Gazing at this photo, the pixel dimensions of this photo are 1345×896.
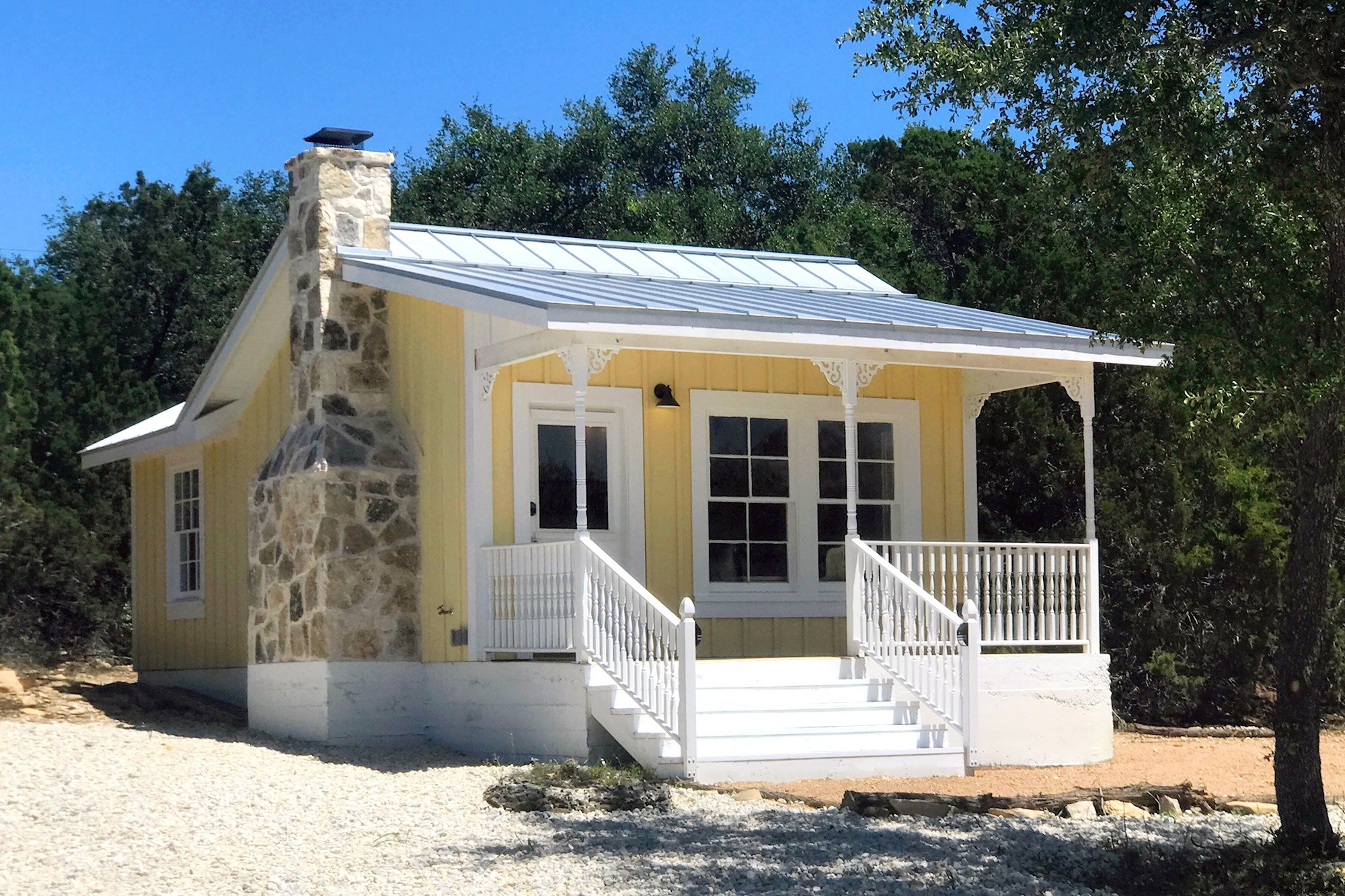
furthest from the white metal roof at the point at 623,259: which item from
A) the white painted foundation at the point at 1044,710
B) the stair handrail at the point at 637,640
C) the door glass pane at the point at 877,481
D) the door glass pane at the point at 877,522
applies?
the white painted foundation at the point at 1044,710

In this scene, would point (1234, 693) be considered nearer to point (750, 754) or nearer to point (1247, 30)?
point (750, 754)

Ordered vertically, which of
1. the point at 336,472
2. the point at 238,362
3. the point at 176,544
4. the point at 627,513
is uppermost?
the point at 238,362

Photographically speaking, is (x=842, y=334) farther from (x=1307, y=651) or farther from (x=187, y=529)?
(x=187, y=529)

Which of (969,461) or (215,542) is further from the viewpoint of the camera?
(215,542)

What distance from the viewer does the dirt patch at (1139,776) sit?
10.7m

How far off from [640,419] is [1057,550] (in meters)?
5.39

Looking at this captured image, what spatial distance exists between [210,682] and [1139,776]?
8981 millimetres

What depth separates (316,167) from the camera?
13734 millimetres

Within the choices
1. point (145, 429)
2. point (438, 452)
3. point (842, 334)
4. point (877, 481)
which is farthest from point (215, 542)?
point (842, 334)

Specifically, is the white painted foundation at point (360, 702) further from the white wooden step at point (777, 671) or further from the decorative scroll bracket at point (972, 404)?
the decorative scroll bracket at point (972, 404)

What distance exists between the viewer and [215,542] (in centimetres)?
1623

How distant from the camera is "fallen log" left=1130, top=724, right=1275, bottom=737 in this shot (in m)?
15.5

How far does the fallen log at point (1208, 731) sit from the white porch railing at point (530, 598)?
22.7 ft

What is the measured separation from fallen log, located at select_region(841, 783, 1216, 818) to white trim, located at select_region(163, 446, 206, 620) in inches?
350
